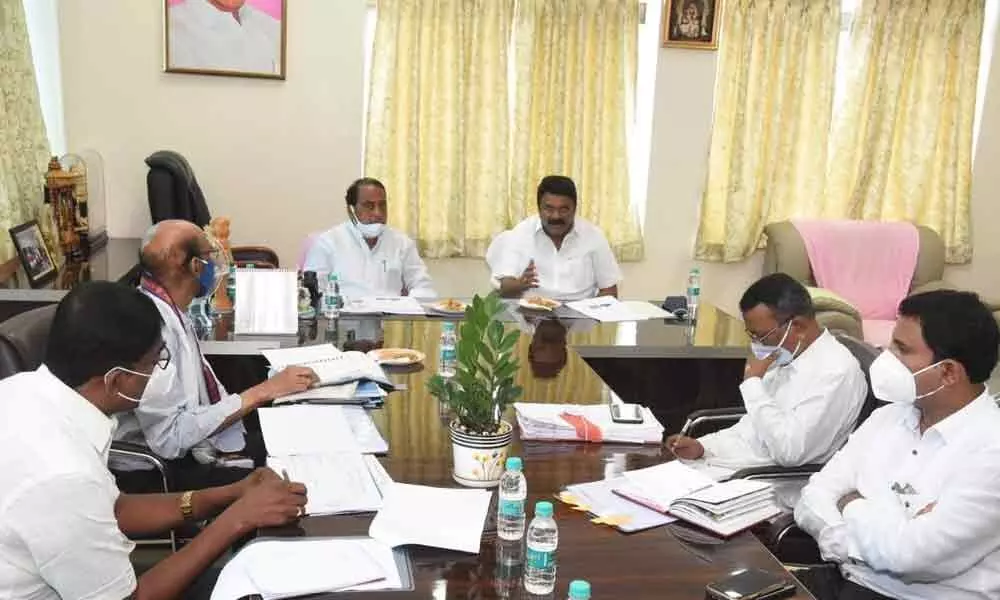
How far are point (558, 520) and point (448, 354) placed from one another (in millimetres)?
1039

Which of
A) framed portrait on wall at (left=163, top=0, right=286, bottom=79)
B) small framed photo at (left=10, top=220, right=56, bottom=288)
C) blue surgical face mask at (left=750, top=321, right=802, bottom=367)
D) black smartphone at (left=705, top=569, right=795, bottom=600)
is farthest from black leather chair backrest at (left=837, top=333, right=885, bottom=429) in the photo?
framed portrait on wall at (left=163, top=0, right=286, bottom=79)

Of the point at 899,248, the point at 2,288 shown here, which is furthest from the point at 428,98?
the point at 899,248

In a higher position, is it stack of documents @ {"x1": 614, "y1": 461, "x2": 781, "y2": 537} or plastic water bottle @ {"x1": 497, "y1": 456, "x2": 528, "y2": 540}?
plastic water bottle @ {"x1": 497, "y1": 456, "x2": 528, "y2": 540}

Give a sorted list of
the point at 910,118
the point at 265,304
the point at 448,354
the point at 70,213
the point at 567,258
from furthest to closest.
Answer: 1. the point at 910,118
2. the point at 567,258
3. the point at 70,213
4. the point at 265,304
5. the point at 448,354

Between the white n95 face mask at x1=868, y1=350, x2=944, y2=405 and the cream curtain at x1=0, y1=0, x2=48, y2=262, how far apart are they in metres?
3.24

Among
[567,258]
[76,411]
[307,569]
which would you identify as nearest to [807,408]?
[307,569]

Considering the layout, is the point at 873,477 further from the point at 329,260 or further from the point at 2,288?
the point at 2,288

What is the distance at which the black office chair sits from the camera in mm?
2018

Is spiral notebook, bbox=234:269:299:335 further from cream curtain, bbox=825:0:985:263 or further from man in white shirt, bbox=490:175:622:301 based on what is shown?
cream curtain, bbox=825:0:985:263

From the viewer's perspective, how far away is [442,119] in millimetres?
4988

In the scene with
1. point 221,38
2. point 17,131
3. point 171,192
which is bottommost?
point 171,192

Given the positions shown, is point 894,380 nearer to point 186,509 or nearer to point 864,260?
point 186,509

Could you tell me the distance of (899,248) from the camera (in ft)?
17.0

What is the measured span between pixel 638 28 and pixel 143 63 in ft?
8.68
